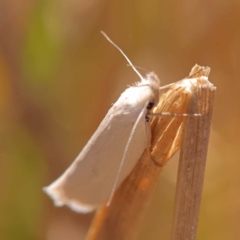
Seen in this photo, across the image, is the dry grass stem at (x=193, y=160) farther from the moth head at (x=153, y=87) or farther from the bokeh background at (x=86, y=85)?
the bokeh background at (x=86, y=85)

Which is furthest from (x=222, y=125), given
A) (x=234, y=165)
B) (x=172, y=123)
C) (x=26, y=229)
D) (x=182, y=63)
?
(x=26, y=229)

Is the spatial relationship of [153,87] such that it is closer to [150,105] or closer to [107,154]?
[150,105]

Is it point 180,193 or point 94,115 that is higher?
point 94,115

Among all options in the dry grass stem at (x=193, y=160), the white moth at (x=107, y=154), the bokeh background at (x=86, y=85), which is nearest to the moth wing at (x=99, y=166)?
the white moth at (x=107, y=154)

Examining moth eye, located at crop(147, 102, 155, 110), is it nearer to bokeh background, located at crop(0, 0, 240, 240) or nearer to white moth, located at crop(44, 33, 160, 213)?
white moth, located at crop(44, 33, 160, 213)

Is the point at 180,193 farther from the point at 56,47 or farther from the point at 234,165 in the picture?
the point at 56,47

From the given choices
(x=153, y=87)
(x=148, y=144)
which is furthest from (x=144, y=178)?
(x=153, y=87)

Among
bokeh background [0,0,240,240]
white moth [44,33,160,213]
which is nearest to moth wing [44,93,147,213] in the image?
white moth [44,33,160,213]
